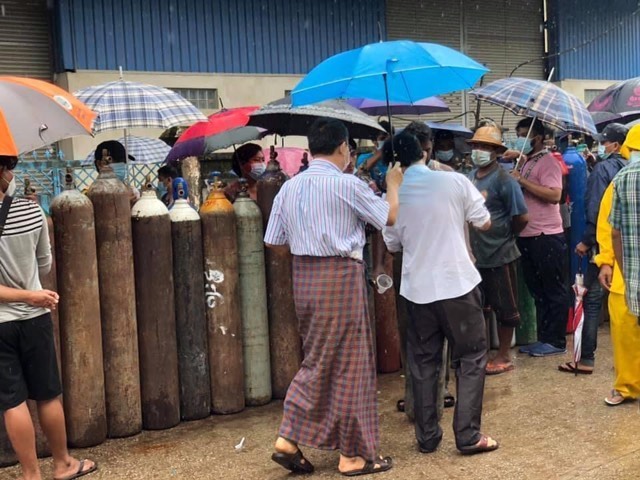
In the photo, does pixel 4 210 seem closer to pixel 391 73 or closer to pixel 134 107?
pixel 391 73

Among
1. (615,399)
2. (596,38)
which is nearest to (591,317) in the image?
(615,399)

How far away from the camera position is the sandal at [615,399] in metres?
5.34

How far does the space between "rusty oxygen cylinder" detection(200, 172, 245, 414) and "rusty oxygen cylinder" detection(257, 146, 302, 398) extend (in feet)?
0.95

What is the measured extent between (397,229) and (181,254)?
1.56 meters

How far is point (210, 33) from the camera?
48.0 feet

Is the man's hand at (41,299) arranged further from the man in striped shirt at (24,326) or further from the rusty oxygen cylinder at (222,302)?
the rusty oxygen cylinder at (222,302)

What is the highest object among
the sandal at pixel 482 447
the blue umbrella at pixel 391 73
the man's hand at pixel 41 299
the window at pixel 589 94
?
the window at pixel 589 94

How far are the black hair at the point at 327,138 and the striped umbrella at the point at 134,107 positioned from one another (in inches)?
123

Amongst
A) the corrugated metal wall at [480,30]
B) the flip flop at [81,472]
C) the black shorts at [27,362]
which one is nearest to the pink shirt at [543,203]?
the flip flop at [81,472]

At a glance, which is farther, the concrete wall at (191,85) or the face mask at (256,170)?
the concrete wall at (191,85)

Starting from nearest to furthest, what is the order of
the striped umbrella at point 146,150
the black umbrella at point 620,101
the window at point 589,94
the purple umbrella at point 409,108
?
the purple umbrella at point 409,108, the black umbrella at point 620,101, the striped umbrella at point 146,150, the window at point 589,94

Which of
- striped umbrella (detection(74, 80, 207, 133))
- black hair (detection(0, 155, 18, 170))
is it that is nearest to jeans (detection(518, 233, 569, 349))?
striped umbrella (detection(74, 80, 207, 133))

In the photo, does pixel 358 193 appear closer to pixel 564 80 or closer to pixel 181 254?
pixel 181 254

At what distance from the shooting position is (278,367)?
563 cm
